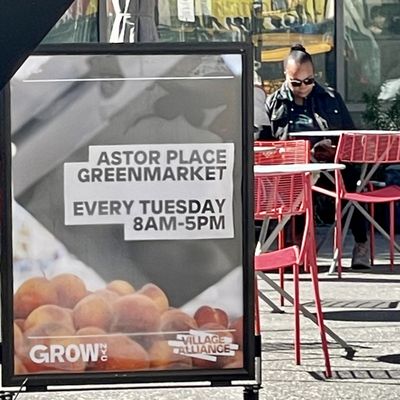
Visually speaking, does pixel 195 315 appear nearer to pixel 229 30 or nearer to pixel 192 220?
pixel 192 220

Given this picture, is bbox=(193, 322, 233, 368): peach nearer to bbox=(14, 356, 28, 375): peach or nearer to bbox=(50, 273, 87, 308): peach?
bbox=(50, 273, 87, 308): peach

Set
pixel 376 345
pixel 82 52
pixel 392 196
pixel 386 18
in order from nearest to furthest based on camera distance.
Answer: pixel 82 52, pixel 376 345, pixel 392 196, pixel 386 18

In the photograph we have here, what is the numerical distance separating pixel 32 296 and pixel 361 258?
4.96m

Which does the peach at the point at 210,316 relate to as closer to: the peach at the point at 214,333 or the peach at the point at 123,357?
the peach at the point at 214,333

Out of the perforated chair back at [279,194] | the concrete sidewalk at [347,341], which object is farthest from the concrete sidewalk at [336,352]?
the perforated chair back at [279,194]

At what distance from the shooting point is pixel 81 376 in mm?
4590

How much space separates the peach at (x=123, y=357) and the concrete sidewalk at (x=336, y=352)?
815mm

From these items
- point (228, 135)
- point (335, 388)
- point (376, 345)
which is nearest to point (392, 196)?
point (376, 345)

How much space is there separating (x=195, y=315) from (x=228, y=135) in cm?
68

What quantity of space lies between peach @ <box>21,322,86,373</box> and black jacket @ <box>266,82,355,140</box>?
196 inches

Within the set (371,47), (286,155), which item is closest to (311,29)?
(371,47)

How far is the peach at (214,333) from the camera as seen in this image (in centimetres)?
462

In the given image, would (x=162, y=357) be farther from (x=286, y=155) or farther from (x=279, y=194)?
(x=286, y=155)

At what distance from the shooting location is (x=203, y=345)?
15.2ft
